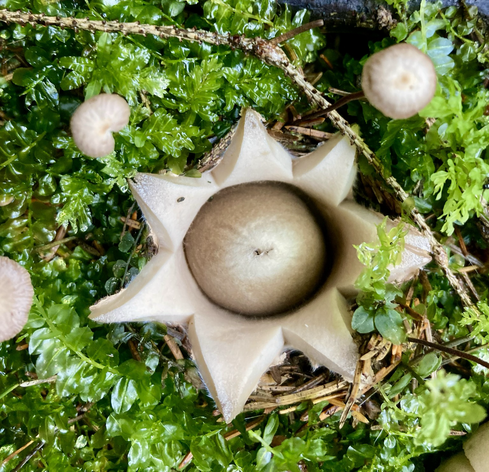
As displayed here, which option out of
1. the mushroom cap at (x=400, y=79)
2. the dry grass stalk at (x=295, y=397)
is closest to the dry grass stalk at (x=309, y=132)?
the mushroom cap at (x=400, y=79)

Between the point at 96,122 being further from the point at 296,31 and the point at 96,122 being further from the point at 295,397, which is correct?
the point at 295,397

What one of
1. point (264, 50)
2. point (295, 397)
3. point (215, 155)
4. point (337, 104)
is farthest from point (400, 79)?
point (295, 397)

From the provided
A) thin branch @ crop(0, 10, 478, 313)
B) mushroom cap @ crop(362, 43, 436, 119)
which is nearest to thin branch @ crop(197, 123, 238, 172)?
thin branch @ crop(0, 10, 478, 313)

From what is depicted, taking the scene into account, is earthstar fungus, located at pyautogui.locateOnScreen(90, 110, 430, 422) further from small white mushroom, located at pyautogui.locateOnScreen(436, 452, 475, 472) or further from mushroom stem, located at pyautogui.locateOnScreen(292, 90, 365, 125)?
small white mushroom, located at pyautogui.locateOnScreen(436, 452, 475, 472)

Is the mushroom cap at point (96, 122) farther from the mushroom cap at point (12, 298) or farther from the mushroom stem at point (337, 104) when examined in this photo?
the mushroom stem at point (337, 104)

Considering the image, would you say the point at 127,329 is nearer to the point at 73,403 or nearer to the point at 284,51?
the point at 73,403

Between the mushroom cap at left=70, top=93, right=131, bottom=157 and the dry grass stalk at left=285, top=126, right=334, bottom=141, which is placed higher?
the mushroom cap at left=70, top=93, right=131, bottom=157

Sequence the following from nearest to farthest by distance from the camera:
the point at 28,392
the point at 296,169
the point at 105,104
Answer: the point at 105,104, the point at 296,169, the point at 28,392

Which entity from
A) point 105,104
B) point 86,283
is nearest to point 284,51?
point 105,104
